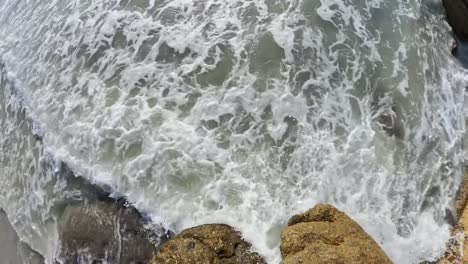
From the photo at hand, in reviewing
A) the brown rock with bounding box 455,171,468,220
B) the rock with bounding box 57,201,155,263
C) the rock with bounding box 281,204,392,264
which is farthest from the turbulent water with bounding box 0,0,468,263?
the rock with bounding box 281,204,392,264

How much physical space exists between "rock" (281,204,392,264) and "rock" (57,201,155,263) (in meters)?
1.68

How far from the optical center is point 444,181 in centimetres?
624

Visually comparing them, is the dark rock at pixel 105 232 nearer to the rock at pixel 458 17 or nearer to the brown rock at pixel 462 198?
the brown rock at pixel 462 198

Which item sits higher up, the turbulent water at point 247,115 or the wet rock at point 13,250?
the turbulent water at point 247,115

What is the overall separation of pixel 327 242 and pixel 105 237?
256cm

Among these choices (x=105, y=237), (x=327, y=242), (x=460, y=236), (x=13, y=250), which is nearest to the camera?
(x=327, y=242)

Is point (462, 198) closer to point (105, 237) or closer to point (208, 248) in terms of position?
point (208, 248)

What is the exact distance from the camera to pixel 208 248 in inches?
201

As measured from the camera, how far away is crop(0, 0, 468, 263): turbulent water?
19.5 feet

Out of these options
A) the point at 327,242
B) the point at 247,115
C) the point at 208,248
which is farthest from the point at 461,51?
the point at 208,248

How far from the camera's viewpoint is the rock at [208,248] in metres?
5.01

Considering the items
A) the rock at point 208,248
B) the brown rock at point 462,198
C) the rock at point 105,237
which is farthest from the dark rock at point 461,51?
the rock at point 105,237

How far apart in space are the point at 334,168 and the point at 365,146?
1.70 ft

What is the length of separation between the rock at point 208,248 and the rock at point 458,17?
4780 millimetres
